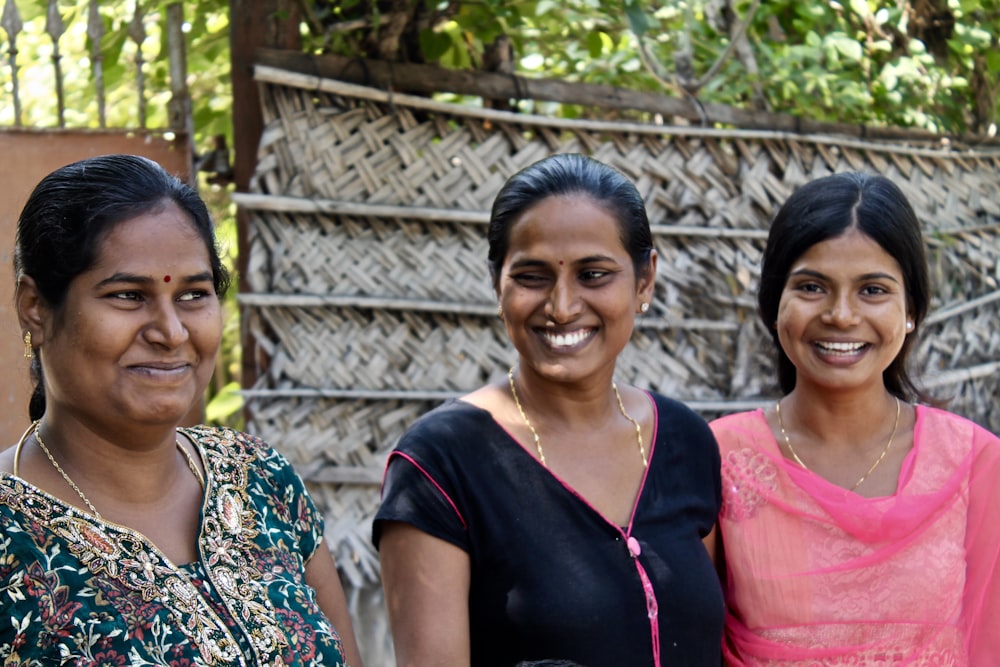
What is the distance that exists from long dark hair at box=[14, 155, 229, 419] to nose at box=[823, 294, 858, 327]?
4.84ft

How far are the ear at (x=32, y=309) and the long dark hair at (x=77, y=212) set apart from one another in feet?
Answer: 0.04

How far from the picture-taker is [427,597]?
7.02 ft

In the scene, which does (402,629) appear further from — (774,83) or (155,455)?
(774,83)

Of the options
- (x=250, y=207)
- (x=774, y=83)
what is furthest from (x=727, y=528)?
(x=774, y=83)

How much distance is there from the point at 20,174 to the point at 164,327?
1.59m

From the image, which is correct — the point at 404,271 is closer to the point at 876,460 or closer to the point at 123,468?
the point at 876,460

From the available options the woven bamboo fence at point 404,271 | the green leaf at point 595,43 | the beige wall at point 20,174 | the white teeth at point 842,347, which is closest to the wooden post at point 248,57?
the woven bamboo fence at point 404,271

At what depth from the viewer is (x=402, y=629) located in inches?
85.6

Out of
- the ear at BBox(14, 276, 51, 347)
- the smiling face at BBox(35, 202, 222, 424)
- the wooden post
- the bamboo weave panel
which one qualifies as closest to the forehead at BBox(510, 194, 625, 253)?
the smiling face at BBox(35, 202, 222, 424)

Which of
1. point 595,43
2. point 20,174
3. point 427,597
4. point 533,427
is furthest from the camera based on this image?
point 595,43

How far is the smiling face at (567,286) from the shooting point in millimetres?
2281

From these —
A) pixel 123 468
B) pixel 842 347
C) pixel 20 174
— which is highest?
pixel 20 174

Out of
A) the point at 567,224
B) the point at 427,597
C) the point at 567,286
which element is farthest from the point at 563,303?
the point at 427,597

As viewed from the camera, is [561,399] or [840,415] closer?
[561,399]
